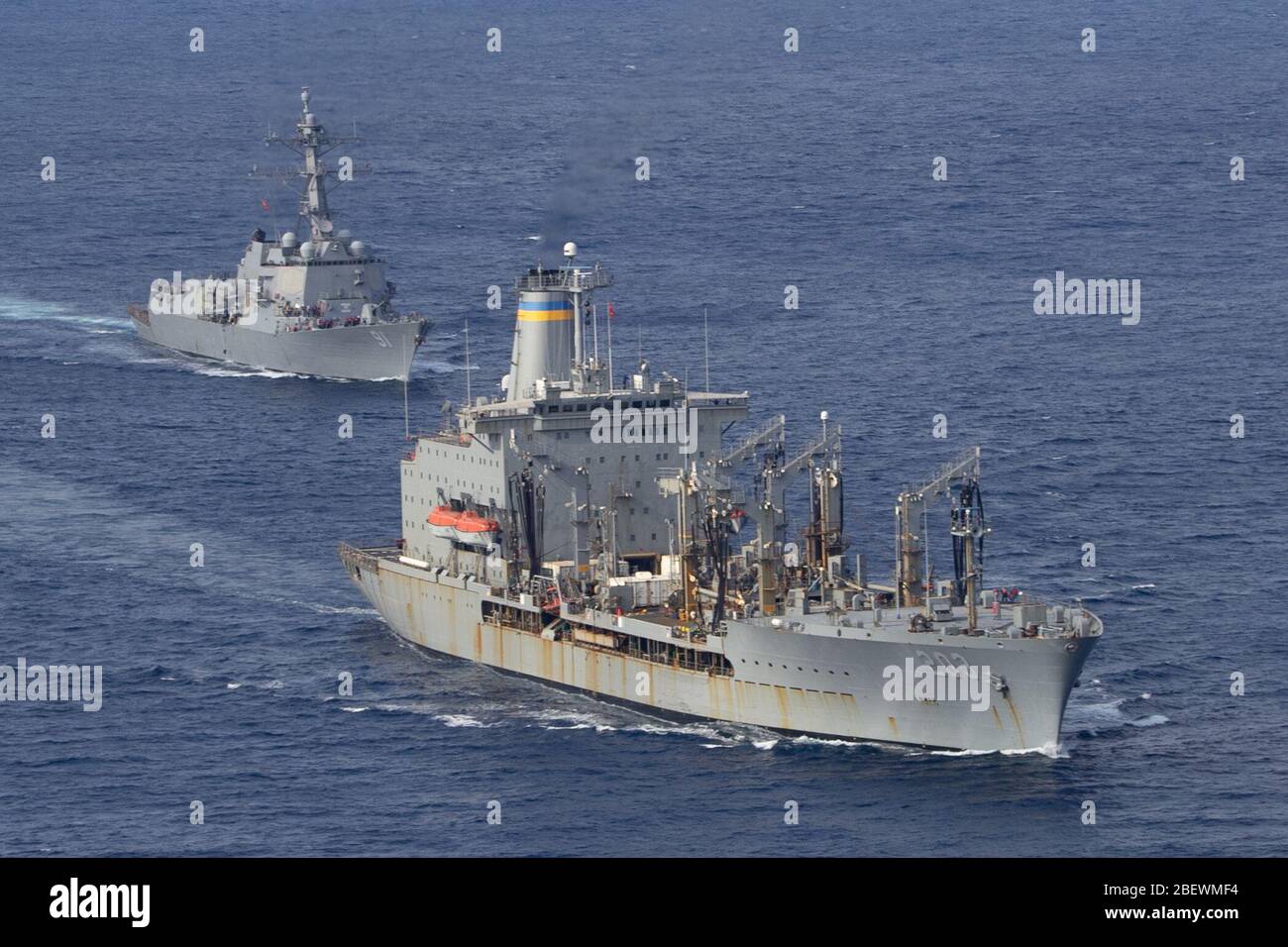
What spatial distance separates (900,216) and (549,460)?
82.0m

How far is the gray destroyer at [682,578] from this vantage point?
89438 millimetres

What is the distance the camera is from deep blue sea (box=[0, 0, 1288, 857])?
8619cm

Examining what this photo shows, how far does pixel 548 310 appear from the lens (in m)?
106

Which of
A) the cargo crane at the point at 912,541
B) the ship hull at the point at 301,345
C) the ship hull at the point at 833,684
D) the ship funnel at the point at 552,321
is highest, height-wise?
the ship hull at the point at 301,345

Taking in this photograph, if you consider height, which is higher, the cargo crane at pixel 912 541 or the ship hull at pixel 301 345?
the ship hull at pixel 301 345

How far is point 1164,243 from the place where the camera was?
566ft

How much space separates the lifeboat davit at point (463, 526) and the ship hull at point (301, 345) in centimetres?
4988

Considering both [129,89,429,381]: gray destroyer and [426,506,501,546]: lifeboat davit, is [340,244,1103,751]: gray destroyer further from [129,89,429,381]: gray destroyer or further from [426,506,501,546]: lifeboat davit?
[129,89,429,381]: gray destroyer

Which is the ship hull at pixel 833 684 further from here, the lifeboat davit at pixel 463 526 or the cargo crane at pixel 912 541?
the cargo crane at pixel 912 541

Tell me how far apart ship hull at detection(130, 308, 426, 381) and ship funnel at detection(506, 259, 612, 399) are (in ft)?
159

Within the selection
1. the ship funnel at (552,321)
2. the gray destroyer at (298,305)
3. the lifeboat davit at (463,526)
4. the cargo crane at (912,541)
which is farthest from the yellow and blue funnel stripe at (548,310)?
the gray destroyer at (298,305)

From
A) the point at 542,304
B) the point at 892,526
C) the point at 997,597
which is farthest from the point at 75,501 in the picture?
the point at 997,597

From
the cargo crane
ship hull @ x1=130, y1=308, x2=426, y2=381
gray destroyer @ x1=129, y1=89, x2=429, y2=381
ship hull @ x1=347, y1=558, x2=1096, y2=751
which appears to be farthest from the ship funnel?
gray destroyer @ x1=129, y1=89, x2=429, y2=381

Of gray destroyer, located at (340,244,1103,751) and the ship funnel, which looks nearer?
gray destroyer, located at (340,244,1103,751)
